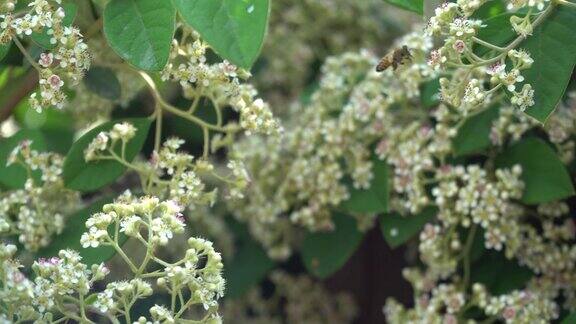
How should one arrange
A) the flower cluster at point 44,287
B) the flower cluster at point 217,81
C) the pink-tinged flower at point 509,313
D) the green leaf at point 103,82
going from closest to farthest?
the flower cluster at point 44,287, the flower cluster at point 217,81, the pink-tinged flower at point 509,313, the green leaf at point 103,82

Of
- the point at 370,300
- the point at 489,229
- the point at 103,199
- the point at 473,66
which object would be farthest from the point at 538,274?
the point at 370,300

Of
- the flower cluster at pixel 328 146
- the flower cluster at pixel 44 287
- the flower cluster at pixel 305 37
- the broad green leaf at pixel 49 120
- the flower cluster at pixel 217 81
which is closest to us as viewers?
the flower cluster at pixel 44 287

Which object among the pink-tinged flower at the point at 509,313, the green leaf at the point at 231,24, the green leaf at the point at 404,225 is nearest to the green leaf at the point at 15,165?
the green leaf at the point at 231,24

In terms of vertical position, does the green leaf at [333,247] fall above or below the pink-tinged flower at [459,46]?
below

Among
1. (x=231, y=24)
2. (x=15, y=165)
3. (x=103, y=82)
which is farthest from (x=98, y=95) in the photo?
(x=231, y=24)

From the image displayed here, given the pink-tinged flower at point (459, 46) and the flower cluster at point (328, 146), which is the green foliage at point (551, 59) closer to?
the pink-tinged flower at point (459, 46)

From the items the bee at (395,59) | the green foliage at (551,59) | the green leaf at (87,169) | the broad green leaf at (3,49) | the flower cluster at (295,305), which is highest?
the broad green leaf at (3,49)

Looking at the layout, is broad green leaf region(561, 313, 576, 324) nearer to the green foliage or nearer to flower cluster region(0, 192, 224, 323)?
the green foliage
